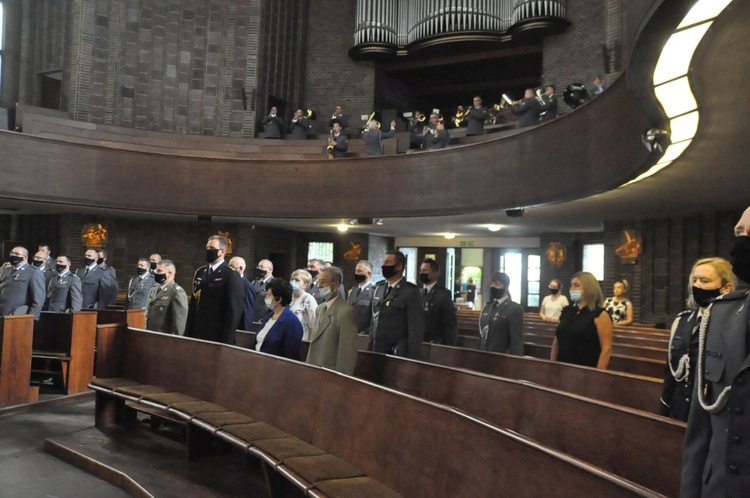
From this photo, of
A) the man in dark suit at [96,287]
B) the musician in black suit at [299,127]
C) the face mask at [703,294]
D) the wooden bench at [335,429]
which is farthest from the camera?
the musician in black suit at [299,127]

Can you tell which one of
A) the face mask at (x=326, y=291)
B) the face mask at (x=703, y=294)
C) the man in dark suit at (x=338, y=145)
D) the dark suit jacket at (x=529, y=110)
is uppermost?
the dark suit jacket at (x=529, y=110)

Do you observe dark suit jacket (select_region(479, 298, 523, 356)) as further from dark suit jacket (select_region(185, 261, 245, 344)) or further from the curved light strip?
dark suit jacket (select_region(185, 261, 245, 344))

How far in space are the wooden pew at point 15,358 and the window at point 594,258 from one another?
11426mm

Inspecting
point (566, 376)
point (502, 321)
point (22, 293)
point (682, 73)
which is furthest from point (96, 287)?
point (682, 73)

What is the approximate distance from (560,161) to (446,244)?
8392 mm

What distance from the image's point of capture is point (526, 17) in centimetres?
1501

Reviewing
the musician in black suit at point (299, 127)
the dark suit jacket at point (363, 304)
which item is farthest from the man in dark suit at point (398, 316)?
the musician in black suit at point (299, 127)

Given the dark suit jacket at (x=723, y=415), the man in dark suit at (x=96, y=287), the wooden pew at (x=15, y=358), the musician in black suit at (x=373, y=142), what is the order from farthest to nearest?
1. the musician in black suit at (x=373, y=142)
2. the man in dark suit at (x=96, y=287)
3. the wooden pew at (x=15, y=358)
4. the dark suit jacket at (x=723, y=415)

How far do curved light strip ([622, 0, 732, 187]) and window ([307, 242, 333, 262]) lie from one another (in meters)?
12.2

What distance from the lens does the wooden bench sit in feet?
7.36

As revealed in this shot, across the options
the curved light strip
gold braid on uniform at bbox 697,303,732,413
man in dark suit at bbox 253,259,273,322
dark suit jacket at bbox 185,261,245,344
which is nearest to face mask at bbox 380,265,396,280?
dark suit jacket at bbox 185,261,245,344

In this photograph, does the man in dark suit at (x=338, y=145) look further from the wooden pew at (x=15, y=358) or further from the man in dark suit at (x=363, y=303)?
the wooden pew at (x=15, y=358)

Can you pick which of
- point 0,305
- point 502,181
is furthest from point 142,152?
point 502,181

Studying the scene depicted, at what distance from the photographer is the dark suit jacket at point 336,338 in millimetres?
4113
